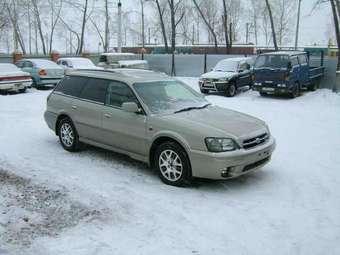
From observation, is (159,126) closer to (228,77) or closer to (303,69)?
(228,77)

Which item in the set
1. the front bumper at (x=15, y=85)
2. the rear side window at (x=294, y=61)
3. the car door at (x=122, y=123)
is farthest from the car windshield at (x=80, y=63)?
the car door at (x=122, y=123)

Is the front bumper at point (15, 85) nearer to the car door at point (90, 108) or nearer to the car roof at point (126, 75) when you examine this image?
the car roof at point (126, 75)

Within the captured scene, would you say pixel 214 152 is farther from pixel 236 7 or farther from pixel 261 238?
pixel 236 7

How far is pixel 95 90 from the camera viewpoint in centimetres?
756

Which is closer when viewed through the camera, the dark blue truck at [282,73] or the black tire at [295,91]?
the dark blue truck at [282,73]

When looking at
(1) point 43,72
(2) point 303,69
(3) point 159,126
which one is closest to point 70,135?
(3) point 159,126

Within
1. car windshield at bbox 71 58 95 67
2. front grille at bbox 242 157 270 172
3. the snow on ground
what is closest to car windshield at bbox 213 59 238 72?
car windshield at bbox 71 58 95 67

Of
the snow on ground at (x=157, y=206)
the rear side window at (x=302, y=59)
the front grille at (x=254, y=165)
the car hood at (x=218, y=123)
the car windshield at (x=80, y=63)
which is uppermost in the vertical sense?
the rear side window at (x=302, y=59)

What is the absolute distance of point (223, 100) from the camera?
16922 millimetres

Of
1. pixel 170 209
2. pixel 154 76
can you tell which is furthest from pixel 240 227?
pixel 154 76

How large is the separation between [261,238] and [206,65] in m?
21.5

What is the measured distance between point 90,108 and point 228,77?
11318 mm

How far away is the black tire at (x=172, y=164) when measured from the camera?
602 centimetres

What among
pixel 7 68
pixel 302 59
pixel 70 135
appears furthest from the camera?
pixel 7 68
